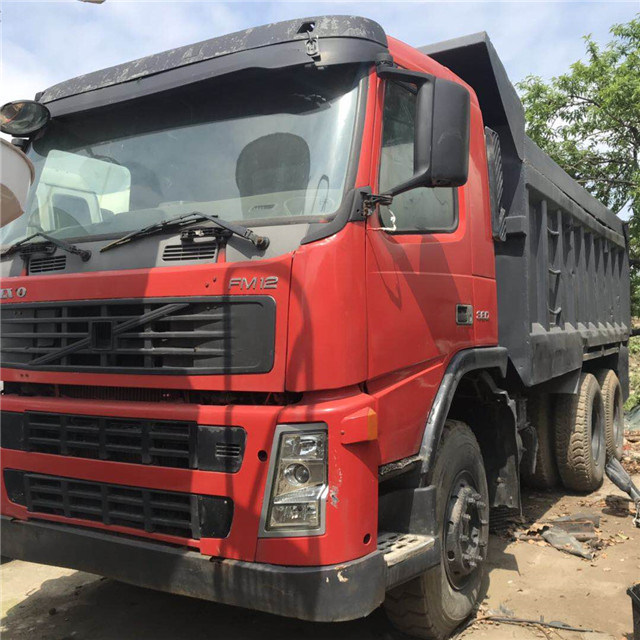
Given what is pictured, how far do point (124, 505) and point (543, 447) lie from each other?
4158mm

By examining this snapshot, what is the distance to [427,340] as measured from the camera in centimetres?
318

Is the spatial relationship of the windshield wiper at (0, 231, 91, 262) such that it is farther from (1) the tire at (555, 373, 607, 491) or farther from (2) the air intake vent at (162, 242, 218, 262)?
(1) the tire at (555, 373, 607, 491)

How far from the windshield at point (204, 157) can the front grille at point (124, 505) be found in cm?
115

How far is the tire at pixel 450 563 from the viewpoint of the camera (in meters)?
3.13

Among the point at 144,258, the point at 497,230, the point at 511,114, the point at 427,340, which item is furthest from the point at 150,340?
the point at 511,114

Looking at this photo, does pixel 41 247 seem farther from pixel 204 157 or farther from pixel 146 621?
pixel 146 621

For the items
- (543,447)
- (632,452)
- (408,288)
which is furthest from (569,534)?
(632,452)

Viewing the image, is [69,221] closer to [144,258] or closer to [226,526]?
[144,258]

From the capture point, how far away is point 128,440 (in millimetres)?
2832

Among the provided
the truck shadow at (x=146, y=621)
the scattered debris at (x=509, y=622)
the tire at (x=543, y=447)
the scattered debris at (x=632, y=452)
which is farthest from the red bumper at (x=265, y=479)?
the scattered debris at (x=632, y=452)

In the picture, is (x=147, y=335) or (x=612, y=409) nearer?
(x=147, y=335)

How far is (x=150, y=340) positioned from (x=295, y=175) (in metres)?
0.93

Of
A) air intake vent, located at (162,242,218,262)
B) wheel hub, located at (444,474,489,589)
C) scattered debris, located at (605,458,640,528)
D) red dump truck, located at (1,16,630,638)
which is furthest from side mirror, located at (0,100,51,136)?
scattered debris, located at (605,458,640,528)

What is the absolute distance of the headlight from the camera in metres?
2.51
